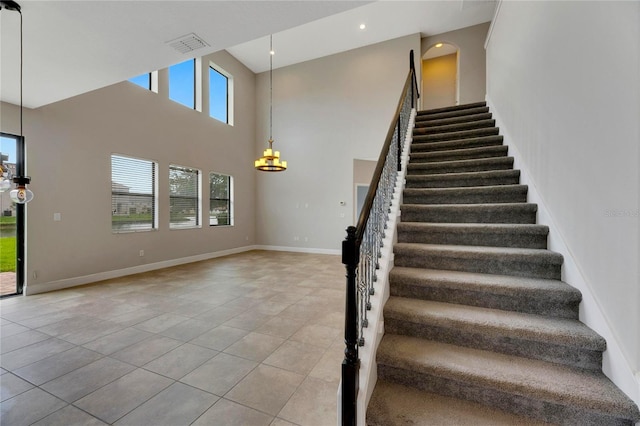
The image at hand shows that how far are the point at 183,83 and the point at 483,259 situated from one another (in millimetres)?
7468

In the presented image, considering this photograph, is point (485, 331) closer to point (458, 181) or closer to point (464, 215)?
point (464, 215)

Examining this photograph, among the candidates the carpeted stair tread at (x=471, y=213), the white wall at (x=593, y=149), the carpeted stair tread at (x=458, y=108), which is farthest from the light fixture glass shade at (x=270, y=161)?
the white wall at (x=593, y=149)

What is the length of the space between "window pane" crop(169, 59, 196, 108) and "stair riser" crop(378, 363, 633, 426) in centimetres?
709

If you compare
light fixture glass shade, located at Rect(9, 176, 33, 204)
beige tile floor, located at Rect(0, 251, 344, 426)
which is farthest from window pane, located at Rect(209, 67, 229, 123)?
light fixture glass shade, located at Rect(9, 176, 33, 204)

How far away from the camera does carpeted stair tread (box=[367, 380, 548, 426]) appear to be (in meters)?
1.39

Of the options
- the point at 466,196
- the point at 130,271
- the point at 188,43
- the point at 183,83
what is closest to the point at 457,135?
the point at 466,196

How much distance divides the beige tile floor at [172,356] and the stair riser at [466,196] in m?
1.73

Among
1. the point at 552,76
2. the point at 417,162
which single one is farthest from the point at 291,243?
the point at 552,76

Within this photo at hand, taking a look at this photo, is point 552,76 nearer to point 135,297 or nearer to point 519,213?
point 519,213

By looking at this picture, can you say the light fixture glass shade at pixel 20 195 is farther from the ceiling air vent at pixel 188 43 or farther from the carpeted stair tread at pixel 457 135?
the carpeted stair tread at pixel 457 135

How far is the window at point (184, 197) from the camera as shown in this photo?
628 cm

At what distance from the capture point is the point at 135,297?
3.93 metres

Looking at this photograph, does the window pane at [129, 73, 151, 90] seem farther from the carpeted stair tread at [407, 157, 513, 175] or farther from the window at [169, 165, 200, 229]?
the carpeted stair tread at [407, 157, 513, 175]

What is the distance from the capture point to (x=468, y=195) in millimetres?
2918
